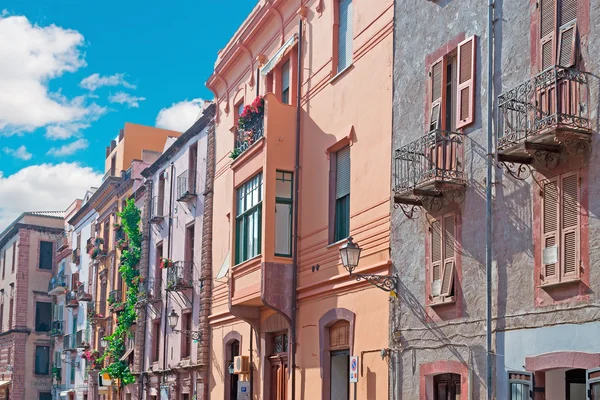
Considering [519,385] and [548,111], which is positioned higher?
[548,111]

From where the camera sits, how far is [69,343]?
48219 mm

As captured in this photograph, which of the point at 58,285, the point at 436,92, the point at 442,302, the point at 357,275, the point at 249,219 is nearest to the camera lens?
the point at 442,302

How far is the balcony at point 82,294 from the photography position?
44444mm

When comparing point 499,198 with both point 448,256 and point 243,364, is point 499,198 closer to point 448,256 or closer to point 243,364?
A: point 448,256

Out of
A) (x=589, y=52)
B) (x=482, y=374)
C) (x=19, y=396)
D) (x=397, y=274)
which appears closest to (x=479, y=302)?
(x=482, y=374)

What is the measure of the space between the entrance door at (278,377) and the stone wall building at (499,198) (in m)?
5.63

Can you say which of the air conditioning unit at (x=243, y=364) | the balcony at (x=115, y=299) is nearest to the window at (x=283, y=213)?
the air conditioning unit at (x=243, y=364)

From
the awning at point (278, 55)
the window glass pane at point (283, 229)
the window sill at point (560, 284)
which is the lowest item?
the window sill at point (560, 284)

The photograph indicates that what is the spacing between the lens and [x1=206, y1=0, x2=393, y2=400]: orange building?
17.5 meters

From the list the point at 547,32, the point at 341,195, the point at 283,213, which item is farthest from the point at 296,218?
the point at 547,32

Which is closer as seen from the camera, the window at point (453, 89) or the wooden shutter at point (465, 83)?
the wooden shutter at point (465, 83)

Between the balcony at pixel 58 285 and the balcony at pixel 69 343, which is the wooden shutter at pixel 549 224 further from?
the balcony at pixel 58 285

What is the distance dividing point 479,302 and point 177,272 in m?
17.4

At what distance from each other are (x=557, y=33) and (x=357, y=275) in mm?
5812
